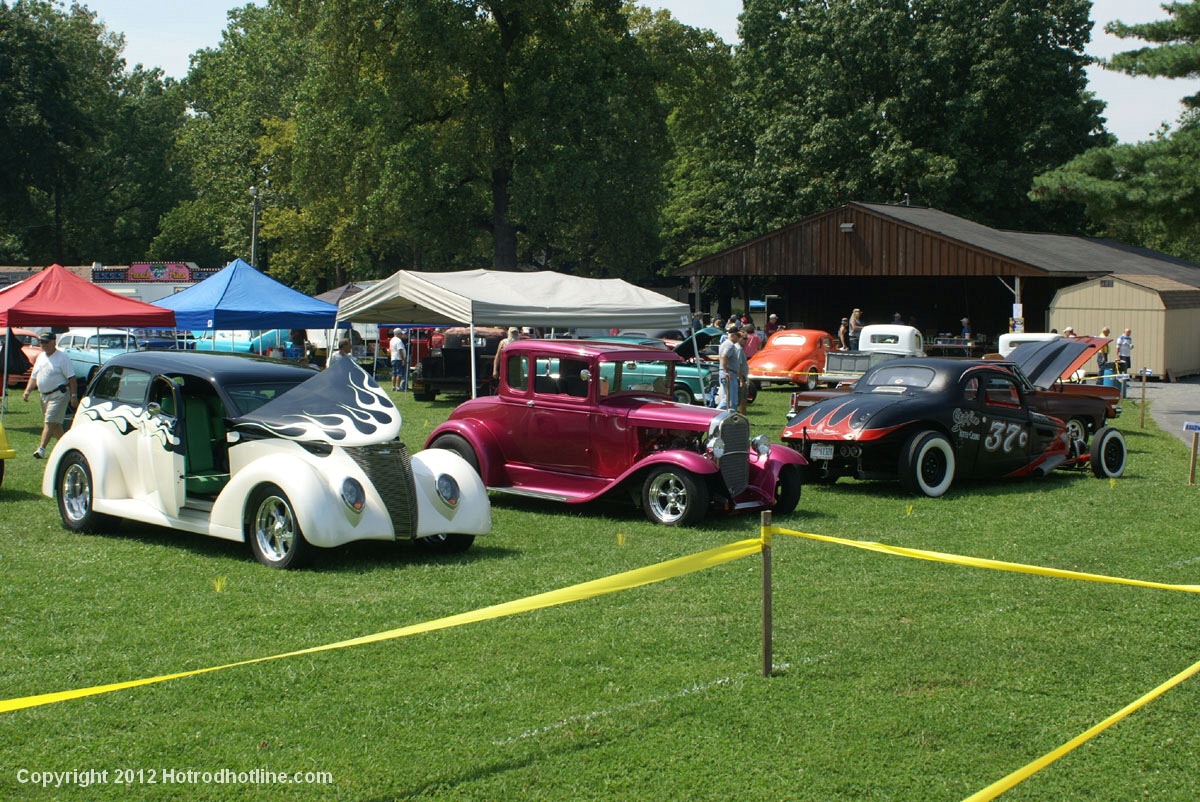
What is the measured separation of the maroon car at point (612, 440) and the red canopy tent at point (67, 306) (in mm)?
10042

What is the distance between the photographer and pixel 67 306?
19438mm

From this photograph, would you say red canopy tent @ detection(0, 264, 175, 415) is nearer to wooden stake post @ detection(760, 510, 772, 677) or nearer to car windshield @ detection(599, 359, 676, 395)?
car windshield @ detection(599, 359, 676, 395)

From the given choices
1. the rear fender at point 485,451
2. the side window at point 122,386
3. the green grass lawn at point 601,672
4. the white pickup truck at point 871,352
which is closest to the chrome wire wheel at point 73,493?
the green grass lawn at point 601,672

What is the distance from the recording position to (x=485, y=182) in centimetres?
4150

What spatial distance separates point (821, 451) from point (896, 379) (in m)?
1.56

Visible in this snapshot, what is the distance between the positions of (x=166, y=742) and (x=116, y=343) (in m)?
24.5

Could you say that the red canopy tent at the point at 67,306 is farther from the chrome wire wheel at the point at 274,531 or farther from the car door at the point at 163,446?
the chrome wire wheel at the point at 274,531

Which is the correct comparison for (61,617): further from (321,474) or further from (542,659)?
(542,659)

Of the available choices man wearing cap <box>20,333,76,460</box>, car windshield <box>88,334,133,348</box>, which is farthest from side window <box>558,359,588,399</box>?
car windshield <box>88,334,133,348</box>

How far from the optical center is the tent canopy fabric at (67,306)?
1902 cm

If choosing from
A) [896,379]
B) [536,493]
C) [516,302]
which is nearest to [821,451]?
[896,379]

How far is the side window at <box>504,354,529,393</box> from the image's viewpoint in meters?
11.9

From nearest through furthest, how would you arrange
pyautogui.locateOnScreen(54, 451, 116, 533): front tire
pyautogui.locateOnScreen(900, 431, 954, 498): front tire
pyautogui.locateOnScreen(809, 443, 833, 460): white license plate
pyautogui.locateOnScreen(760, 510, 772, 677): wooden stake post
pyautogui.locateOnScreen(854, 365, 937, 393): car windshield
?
1. pyautogui.locateOnScreen(760, 510, 772, 677): wooden stake post
2. pyautogui.locateOnScreen(54, 451, 116, 533): front tire
3. pyautogui.locateOnScreen(900, 431, 954, 498): front tire
4. pyautogui.locateOnScreen(809, 443, 833, 460): white license plate
5. pyautogui.locateOnScreen(854, 365, 937, 393): car windshield
